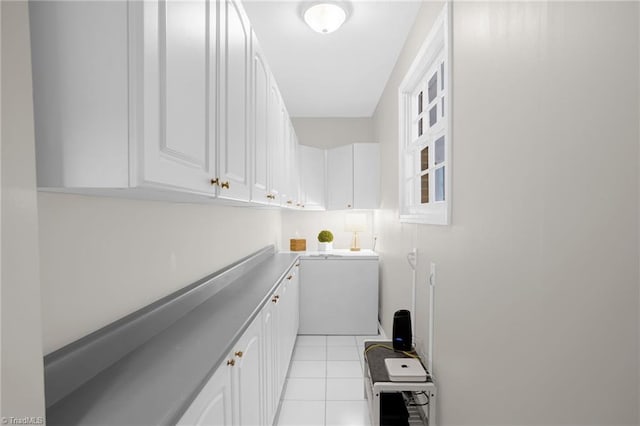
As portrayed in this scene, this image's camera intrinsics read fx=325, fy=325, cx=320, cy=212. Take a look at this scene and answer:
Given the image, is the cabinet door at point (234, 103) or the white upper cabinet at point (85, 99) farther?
the cabinet door at point (234, 103)

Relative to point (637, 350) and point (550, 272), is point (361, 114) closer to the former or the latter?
point (550, 272)

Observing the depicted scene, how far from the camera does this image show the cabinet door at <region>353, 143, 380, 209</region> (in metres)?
3.94

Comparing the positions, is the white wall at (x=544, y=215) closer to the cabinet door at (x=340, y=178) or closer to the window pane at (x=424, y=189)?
the window pane at (x=424, y=189)

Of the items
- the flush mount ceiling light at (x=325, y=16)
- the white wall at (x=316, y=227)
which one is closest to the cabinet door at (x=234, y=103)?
the flush mount ceiling light at (x=325, y=16)

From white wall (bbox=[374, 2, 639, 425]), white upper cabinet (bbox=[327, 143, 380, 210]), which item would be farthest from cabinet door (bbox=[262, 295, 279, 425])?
white upper cabinet (bbox=[327, 143, 380, 210])

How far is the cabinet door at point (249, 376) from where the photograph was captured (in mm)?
1196

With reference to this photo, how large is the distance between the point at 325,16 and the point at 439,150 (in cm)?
115

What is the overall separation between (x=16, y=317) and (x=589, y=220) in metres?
1.16

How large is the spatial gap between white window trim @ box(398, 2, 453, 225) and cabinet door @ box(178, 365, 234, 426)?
1.23 m

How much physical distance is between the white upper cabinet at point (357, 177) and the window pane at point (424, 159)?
142 centimetres

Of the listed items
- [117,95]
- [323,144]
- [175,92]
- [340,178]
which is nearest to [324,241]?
[340,178]

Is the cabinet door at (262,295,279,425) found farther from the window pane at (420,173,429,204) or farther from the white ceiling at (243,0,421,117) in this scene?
the white ceiling at (243,0,421,117)

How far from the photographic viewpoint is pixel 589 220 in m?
0.77

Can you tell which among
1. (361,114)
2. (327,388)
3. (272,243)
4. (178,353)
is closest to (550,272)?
(178,353)
